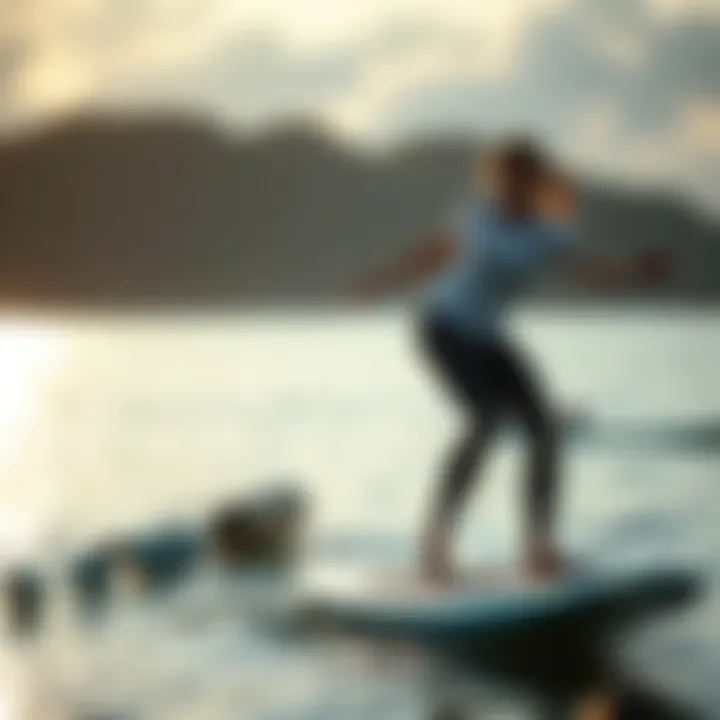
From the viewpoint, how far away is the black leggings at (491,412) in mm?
1218

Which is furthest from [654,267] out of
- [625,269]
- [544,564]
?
[544,564]

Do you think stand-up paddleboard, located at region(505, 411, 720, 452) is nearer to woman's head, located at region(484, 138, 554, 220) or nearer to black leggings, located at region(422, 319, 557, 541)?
black leggings, located at region(422, 319, 557, 541)

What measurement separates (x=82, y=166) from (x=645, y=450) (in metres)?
0.62

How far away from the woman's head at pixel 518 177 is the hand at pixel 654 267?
109 mm

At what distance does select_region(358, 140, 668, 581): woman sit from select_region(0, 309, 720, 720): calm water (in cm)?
2

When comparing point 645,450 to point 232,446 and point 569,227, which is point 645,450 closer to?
point 569,227

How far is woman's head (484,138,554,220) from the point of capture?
4.05ft

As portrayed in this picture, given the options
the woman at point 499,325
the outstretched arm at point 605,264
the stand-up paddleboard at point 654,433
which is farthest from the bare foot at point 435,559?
the outstretched arm at point 605,264

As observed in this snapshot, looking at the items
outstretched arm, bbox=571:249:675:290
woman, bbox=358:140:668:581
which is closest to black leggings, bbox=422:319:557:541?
woman, bbox=358:140:668:581

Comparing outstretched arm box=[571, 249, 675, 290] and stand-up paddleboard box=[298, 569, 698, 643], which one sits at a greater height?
outstretched arm box=[571, 249, 675, 290]

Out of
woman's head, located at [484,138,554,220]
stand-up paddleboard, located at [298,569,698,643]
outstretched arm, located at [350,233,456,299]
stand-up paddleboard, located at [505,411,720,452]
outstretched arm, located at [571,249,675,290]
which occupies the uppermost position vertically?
woman's head, located at [484,138,554,220]

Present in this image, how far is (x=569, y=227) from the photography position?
1232mm

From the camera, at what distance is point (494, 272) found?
48.3 inches

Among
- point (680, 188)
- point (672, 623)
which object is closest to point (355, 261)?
point (680, 188)
